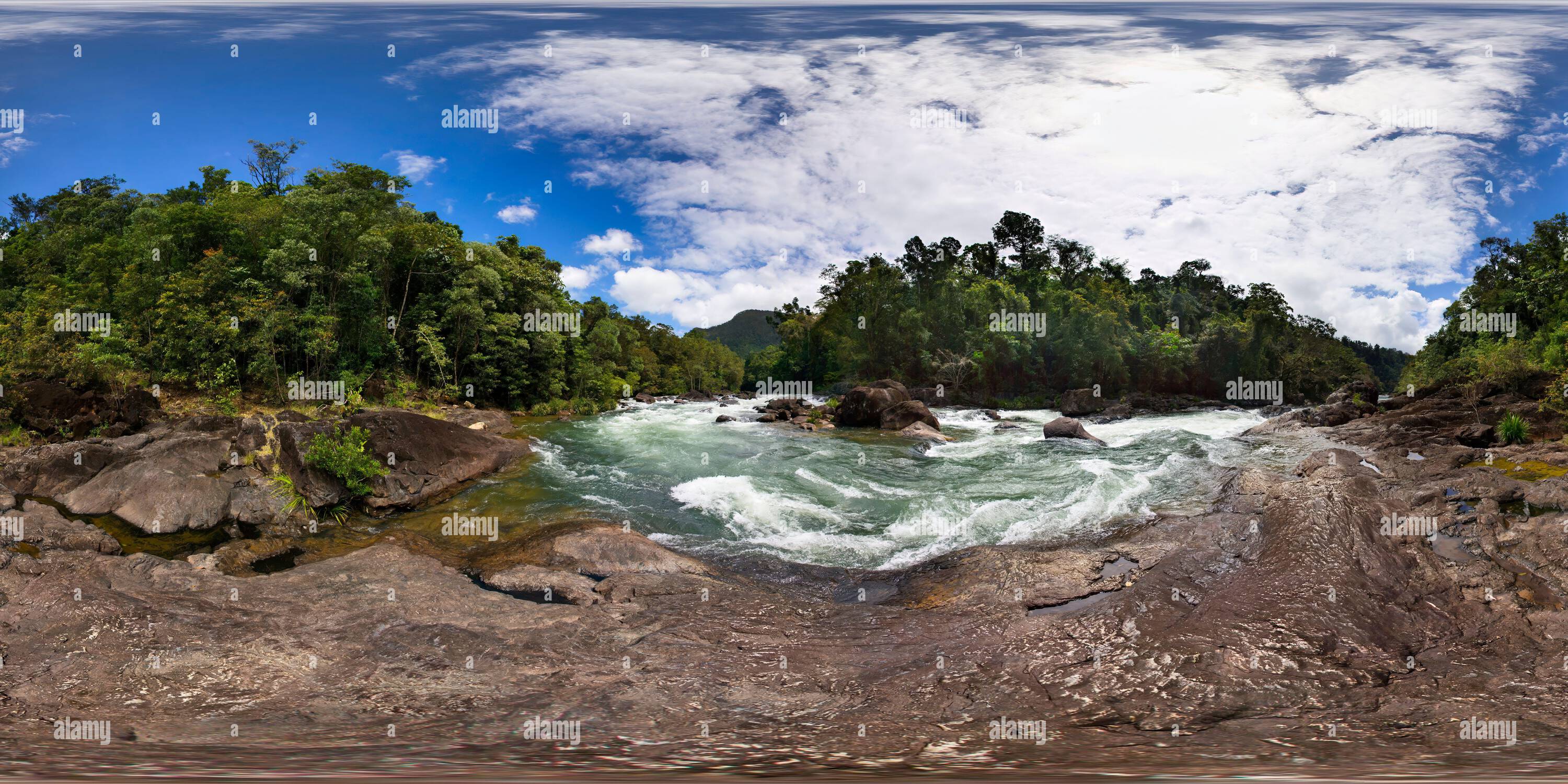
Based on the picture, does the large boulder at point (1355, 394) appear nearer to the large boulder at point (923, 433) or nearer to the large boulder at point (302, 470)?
the large boulder at point (923, 433)

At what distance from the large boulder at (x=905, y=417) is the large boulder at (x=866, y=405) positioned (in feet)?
1.19

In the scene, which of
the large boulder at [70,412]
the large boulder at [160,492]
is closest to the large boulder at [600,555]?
the large boulder at [160,492]

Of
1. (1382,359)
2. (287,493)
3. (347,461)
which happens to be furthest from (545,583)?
(1382,359)

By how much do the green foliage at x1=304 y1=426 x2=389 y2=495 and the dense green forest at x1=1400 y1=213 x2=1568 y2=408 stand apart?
81.6 ft

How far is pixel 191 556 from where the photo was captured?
7.53 meters

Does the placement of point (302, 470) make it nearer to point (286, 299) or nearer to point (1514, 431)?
point (286, 299)

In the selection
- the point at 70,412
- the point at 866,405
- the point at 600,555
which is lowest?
the point at 600,555

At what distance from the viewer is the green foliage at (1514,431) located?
50.3 feet

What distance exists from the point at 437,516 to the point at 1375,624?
12034mm

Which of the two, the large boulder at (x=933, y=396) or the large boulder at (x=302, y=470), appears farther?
the large boulder at (x=933, y=396)

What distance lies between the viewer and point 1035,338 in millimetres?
47875

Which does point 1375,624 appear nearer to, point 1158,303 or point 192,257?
point 192,257

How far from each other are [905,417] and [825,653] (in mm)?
20272

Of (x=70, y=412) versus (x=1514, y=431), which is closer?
(x=70, y=412)
